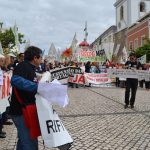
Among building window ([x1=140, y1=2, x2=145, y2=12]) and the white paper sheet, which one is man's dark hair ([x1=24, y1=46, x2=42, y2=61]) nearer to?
the white paper sheet

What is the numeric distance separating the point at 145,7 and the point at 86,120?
280 feet

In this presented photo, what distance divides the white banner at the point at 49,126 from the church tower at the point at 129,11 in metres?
81.9

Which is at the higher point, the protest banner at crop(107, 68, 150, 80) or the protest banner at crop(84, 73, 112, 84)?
the protest banner at crop(107, 68, 150, 80)

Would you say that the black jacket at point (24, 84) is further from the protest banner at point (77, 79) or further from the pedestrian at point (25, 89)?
the protest banner at point (77, 79)

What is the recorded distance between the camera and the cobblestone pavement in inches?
278

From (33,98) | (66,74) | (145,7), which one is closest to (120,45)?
(66,74)

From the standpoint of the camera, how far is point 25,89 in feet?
14.8

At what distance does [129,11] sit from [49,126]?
281 ft

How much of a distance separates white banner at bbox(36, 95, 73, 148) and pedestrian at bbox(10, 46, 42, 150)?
152mm

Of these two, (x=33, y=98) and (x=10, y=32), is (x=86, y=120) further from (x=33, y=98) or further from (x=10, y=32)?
(x=10, y=32)

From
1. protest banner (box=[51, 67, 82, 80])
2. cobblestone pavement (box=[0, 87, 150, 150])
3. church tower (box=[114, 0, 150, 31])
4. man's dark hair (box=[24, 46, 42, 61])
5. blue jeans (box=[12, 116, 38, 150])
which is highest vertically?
church tower (box=[114, 0, 150, 31])

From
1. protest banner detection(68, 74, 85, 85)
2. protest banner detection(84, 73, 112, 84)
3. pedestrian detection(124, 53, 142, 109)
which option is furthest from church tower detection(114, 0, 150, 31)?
pedestrian detection(124, 53, 142, 109)

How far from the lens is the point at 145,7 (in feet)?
302

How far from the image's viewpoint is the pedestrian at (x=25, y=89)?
4531 millimetres
